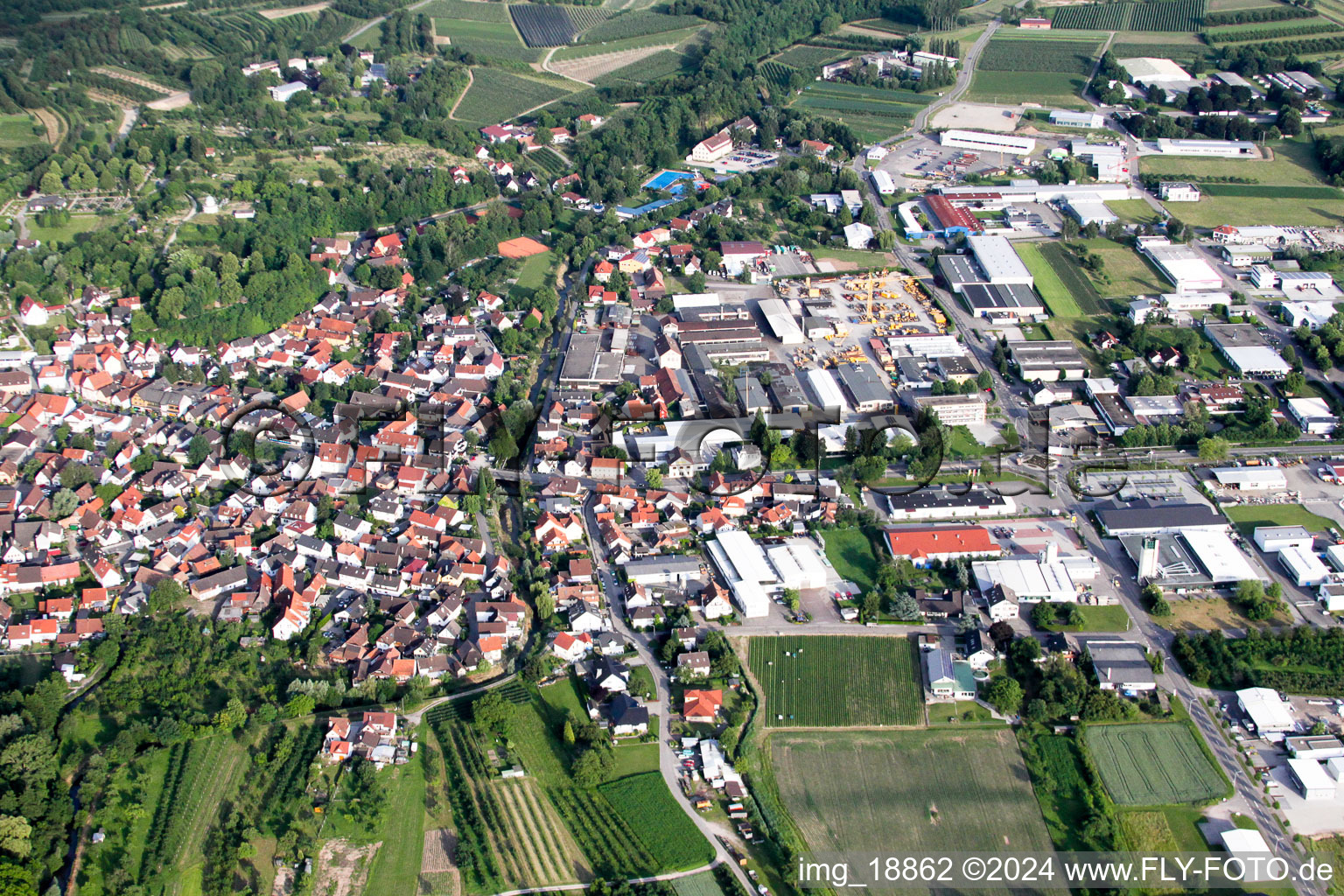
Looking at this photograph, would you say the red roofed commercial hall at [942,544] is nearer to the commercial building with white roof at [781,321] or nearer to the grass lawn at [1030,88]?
the commercial building with white roof at [781,321]

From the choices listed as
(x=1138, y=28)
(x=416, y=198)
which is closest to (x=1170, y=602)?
(x=416, y=198)

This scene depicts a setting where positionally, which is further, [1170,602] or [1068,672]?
[1170,602]

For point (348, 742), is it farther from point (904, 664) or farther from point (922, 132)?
point (922, 132)

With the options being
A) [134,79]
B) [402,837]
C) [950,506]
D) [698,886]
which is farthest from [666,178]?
[698,886]

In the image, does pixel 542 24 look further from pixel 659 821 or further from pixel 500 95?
pixel 659 821

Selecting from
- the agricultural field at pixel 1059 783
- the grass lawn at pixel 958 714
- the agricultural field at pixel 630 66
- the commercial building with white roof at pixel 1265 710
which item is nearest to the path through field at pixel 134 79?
the agricultural field at pixel 630 66

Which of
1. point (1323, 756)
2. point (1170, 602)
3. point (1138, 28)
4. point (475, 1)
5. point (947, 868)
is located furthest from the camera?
point (475, 1)
